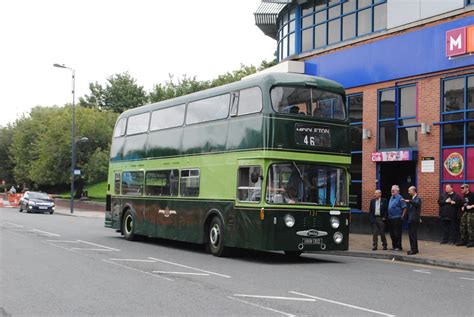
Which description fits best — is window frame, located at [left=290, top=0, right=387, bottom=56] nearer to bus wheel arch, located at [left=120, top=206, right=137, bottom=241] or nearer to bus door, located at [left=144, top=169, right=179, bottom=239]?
bus door, located at [left=144, top=169, right=179, bottom=239]

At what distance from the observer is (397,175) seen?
75.5 feet

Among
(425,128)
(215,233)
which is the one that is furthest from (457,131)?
(215,233)

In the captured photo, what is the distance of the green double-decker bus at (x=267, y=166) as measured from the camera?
14.0m

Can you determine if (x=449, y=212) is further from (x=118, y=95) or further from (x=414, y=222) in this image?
(x=118, y=95)

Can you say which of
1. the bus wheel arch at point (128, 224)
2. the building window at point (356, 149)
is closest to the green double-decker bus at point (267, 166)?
the bus wheel arch at point (128, 224)

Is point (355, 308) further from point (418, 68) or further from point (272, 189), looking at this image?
point (418, 68)

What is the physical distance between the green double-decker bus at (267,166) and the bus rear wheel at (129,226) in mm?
3512

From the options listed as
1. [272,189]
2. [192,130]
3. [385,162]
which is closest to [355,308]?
[272,189]

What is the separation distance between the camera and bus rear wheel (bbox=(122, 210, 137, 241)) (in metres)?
20.4

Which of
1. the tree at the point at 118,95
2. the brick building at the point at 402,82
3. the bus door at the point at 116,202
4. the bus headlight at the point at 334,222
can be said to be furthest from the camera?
the tree at the point at 118,95

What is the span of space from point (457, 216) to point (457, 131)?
2.87 m

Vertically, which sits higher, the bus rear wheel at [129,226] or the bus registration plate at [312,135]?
the bus registration plate at [312,135]

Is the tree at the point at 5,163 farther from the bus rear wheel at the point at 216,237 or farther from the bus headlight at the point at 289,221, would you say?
the bus headlight at the point at 289,221

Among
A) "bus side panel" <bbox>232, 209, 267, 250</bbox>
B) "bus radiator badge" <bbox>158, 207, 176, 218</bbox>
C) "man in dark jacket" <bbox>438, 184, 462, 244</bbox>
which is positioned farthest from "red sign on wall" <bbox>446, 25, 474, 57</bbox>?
"bus radiator badge" <bbox>158, 207, 176, 218</bbox>
